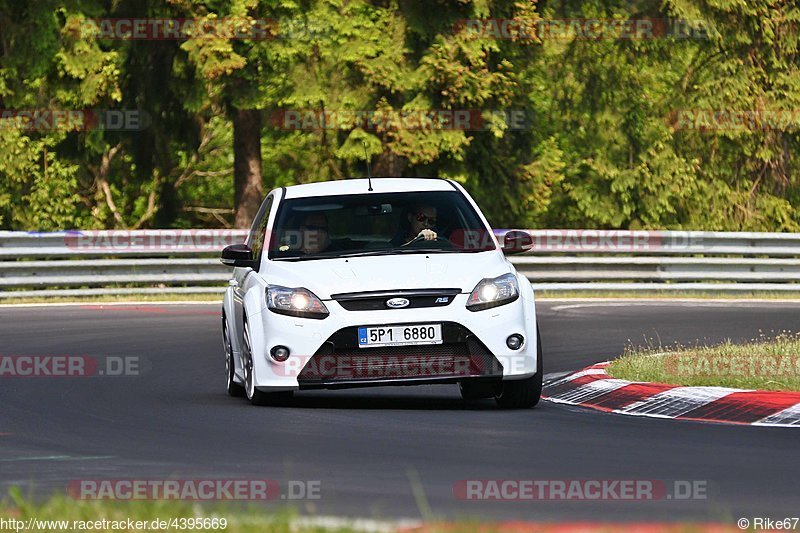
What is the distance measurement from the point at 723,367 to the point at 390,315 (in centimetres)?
311

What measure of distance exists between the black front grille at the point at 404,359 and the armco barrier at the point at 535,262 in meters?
14.7

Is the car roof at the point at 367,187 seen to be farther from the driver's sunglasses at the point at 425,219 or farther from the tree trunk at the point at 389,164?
the tree trunk at the point at 389,164

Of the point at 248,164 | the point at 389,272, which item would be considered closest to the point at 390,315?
the point at 389,272

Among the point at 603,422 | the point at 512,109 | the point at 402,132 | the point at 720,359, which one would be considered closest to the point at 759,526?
the point at 603,422

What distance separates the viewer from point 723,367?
1341cm

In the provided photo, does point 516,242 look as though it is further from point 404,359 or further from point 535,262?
point 535,262

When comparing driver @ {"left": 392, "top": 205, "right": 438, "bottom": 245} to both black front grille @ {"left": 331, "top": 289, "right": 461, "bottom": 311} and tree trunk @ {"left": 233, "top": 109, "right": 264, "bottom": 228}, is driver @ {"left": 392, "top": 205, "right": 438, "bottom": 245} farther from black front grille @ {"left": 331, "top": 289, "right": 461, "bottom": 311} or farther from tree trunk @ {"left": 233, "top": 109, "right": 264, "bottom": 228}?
tree trunk @ {"left": 233, "top": 109, "right": 264, "bottom": 228}

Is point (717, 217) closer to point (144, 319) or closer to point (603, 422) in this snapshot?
point (144, 319)

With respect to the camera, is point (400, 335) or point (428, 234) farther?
point (428, 234)

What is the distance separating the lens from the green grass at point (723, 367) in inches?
493

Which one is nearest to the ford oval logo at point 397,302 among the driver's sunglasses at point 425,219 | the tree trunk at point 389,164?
the driver's sunglasses at point 425,219

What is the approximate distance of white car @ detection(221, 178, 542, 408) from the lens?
1159cm

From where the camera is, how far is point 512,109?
34.3m

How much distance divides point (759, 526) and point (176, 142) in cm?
2856
